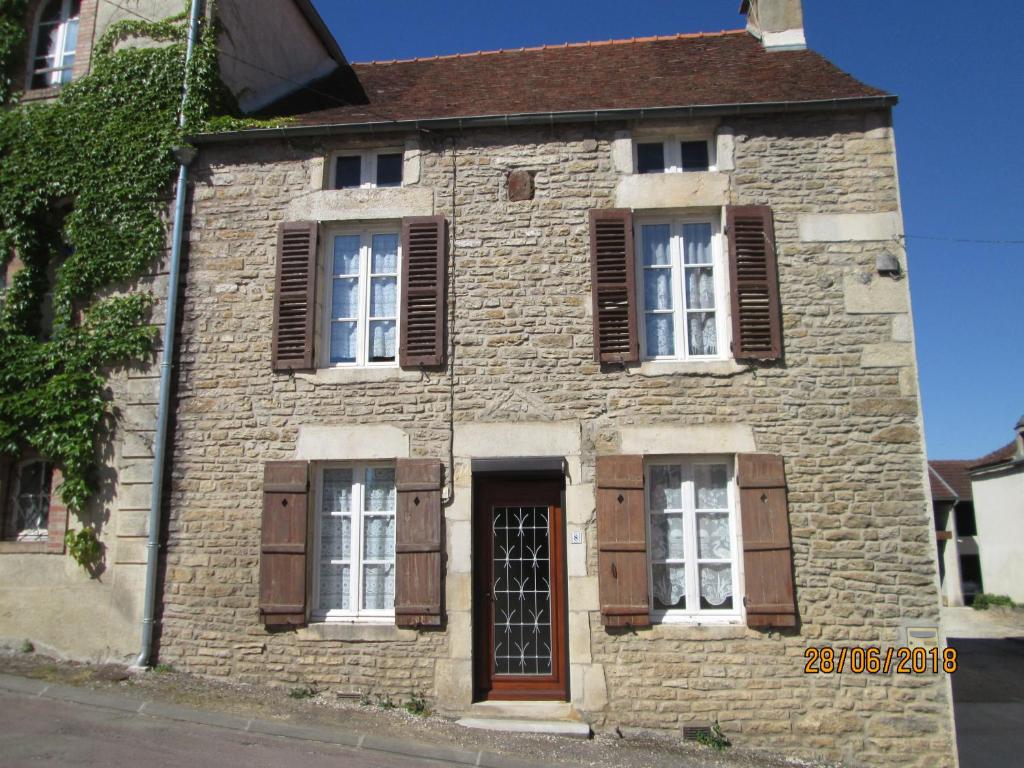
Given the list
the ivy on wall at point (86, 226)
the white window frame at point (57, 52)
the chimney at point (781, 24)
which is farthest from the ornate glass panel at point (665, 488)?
the white window frame at point (57, 52)

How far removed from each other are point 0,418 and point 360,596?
12.7ft

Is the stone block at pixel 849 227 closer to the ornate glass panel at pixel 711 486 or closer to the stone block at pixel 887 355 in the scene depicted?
the stone block at pixel 887 355

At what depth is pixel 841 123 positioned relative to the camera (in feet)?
24.6

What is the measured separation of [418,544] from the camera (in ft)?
22.8

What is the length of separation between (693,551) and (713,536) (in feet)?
0.74

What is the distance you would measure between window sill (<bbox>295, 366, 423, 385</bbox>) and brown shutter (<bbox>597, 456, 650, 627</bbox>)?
6.28 feet

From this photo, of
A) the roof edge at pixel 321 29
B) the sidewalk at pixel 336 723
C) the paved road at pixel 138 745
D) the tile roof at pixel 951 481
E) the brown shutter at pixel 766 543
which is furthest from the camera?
the tile roof at pixel 951 481

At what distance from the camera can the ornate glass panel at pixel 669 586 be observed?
690 centimetres

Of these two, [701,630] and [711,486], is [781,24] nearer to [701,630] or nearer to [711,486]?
[711,486]

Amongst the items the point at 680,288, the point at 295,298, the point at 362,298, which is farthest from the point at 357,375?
the point at 680,288

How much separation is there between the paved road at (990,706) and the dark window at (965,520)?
1411 centimetres

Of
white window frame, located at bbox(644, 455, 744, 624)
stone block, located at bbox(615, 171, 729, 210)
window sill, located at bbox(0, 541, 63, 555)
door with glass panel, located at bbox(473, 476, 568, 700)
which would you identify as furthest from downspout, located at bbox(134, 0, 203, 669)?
white window frame, located at bbox(644, 455, 744, 624)

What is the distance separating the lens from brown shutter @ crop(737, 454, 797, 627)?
6.59 metres
